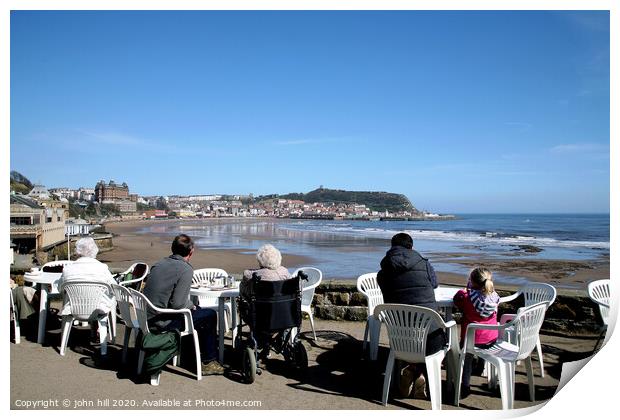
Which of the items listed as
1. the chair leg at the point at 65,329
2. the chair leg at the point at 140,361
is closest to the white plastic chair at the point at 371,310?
the chair leg at the point at 140,361

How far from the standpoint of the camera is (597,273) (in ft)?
40.1

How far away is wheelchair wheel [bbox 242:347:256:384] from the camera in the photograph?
344 centimetres

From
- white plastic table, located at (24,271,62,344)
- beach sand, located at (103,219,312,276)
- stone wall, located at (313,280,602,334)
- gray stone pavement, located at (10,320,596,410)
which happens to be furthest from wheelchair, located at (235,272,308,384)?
beach sand, located at (103,219,312,276)

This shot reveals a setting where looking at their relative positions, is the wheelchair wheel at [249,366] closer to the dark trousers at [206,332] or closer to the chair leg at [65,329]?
the dark trousers at [206,332]

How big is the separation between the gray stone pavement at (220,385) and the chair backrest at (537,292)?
0.48 meters

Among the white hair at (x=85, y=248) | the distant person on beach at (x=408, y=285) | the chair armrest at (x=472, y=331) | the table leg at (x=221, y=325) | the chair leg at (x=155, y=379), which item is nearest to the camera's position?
the chair armrest at (x=472, y=331)

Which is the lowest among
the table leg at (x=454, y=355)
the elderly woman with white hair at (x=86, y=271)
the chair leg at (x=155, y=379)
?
the chair leg at (x=155, y=379)

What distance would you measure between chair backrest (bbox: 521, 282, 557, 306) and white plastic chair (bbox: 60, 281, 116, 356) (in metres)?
3.64

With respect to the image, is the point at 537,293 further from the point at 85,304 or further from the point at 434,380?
the point at 85,304

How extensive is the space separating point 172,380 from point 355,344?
1759 millimetres

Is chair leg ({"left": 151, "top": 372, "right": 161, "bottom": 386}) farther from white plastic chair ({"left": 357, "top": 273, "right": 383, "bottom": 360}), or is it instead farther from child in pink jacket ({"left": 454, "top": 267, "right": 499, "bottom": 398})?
child in pink jacket ({"left": 454, "top": 267, "right": 499, "bottom": 398})

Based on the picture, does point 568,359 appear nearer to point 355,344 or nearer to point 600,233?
point 355,344

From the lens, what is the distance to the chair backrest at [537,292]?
4.07 m
